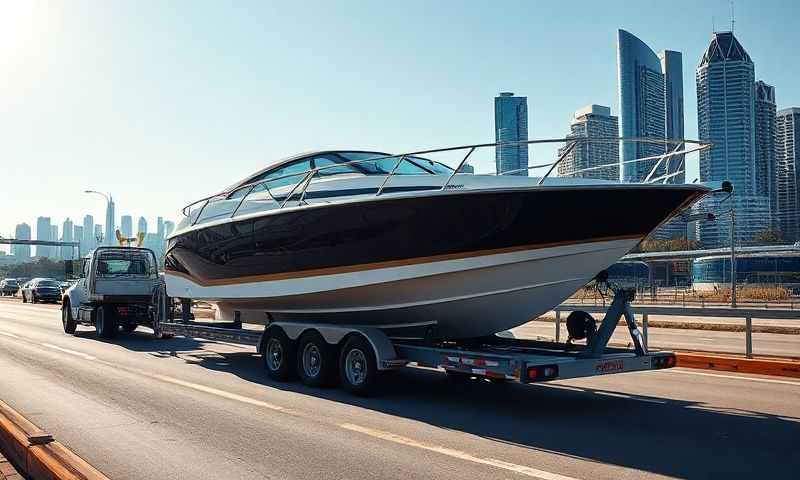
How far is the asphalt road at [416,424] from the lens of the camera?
558 centimetres

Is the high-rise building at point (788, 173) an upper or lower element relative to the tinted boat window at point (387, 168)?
upper

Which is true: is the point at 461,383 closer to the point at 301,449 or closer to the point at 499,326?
the point at 499,326

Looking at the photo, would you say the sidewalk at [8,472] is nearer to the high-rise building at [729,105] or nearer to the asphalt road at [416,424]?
the asphalt road at [416,424]

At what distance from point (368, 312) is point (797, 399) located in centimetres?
538

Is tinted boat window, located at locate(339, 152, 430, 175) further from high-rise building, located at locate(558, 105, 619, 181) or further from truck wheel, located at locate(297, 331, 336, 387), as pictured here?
truck wheel, located at locate(297, 331, 336, 387)

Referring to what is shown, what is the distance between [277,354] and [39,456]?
5443mm

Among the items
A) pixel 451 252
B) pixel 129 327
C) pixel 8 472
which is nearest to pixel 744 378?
pixel 451 252

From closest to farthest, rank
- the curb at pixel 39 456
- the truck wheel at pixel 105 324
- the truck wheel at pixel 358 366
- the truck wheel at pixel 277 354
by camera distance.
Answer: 1. the curb at pixel 39 456
2. the truck wheel at pixel 358 366
3. the truck wheel at pixel 277 354
4. the truck wheel at pixel 105 324

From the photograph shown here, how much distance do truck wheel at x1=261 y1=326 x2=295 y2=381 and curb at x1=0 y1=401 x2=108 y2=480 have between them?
4.12 metres

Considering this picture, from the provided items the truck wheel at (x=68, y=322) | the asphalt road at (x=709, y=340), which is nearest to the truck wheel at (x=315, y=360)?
the asphalt road at (x=709, y=340)

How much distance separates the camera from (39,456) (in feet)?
16.5

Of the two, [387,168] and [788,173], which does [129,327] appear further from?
[788,173]

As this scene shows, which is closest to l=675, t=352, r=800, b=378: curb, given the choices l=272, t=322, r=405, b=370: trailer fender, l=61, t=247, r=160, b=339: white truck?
l=272, t=322, r=405, b=370: trailer fender

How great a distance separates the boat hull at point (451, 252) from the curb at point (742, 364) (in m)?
3.05
